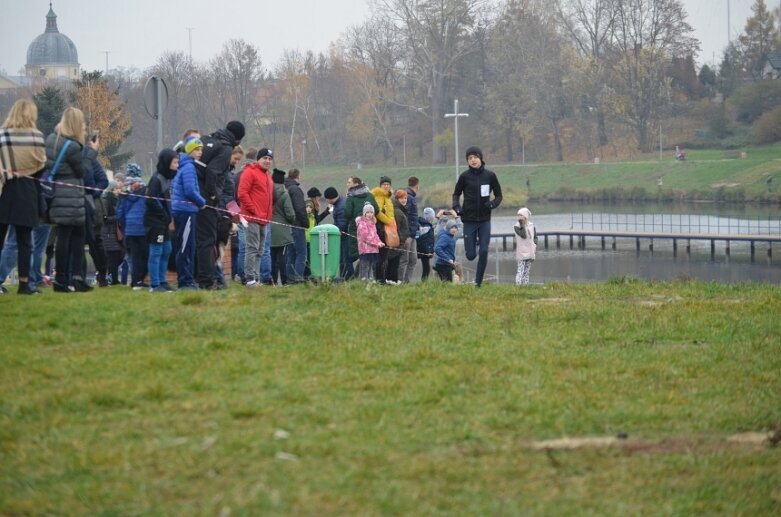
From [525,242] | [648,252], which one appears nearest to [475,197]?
[525,242]

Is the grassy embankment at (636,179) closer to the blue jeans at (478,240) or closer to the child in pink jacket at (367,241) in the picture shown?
the child in pink jacket at (367,241)

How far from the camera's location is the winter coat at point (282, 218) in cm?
1881

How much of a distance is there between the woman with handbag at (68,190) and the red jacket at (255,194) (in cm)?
321

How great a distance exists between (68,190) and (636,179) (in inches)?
3151

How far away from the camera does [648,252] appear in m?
58.8

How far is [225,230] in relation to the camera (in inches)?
623

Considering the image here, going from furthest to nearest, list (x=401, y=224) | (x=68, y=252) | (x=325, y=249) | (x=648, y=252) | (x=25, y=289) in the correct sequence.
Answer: (x=648, y=252)
(x=401, y=224)
(x=325, y=249)
(x=68, y=252)
(x=25, y=289)

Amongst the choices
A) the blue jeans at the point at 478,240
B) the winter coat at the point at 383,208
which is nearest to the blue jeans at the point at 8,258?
the blue jeans at the point at 478,240

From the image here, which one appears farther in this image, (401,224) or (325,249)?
(401,224)

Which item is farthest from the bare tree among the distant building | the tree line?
the distant building

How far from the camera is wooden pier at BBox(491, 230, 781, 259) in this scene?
184 feet

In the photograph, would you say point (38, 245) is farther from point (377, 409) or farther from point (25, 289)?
point (377, 409)

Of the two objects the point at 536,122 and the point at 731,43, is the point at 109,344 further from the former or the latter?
the point at 731,43

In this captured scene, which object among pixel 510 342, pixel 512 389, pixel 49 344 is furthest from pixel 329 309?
pixel 512 389
